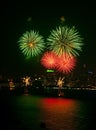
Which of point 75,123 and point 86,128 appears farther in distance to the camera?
point 75,123

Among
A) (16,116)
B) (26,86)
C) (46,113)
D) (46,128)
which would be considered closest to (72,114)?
(46,113)

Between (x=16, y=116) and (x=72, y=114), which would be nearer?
(x=16, y=116)

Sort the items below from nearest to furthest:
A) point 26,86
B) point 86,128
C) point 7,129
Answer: point 7,129
point 86,128
point 26,86

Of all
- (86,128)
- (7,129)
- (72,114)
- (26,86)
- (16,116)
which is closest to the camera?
(7,129)

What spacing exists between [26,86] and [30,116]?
107 meters

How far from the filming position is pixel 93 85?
169625mm

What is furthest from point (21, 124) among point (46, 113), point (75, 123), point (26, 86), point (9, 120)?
point (26, 86)

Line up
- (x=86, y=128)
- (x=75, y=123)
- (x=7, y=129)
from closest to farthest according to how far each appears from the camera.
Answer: (x=7, y=129) < (x=86, y=128) < (x=75, y=123)

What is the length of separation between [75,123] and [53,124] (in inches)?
112

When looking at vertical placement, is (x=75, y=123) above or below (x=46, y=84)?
below

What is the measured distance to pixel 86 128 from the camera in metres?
48.8

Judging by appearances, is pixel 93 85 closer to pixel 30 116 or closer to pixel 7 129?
pixel 30 116

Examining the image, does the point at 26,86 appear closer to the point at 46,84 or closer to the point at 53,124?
the point at 46,84

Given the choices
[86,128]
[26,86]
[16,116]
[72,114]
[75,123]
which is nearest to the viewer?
[86,128]
